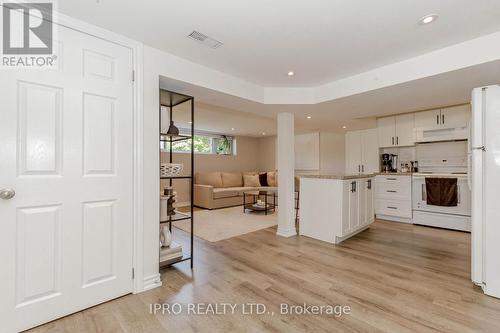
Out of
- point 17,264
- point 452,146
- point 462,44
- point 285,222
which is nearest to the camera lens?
point 17,264

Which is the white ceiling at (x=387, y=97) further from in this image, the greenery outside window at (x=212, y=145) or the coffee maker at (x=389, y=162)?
the greenery outside window at (x=212, y=145)

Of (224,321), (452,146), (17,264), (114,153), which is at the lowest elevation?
(224,321)

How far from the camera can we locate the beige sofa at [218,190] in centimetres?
614

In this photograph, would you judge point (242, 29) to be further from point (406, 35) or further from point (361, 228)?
point (361, 228)

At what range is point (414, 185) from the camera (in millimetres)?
4441

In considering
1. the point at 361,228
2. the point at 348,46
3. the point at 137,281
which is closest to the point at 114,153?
the point at 137,281

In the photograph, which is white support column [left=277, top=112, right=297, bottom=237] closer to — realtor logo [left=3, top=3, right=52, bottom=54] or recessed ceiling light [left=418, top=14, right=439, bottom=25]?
recessed ceiling light [left=418, top=14, right=439, bottom=25]

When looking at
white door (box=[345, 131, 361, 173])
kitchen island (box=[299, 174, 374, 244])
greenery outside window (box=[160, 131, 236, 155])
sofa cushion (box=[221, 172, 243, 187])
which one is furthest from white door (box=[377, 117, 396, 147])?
greenery outside window (box=[160, 131, 236, 155])

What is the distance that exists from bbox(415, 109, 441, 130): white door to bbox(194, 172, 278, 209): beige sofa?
12.4 ft

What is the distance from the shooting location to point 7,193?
153 centimetres

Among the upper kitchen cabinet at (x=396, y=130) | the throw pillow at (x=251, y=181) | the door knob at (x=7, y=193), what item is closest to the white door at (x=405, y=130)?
the upper kitchen cabinet at (x=396, y=130)

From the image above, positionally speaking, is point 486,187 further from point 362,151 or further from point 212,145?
point 212,145

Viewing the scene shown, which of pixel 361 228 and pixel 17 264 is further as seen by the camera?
pixel 361 228

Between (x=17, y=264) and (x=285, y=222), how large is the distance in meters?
3.16
